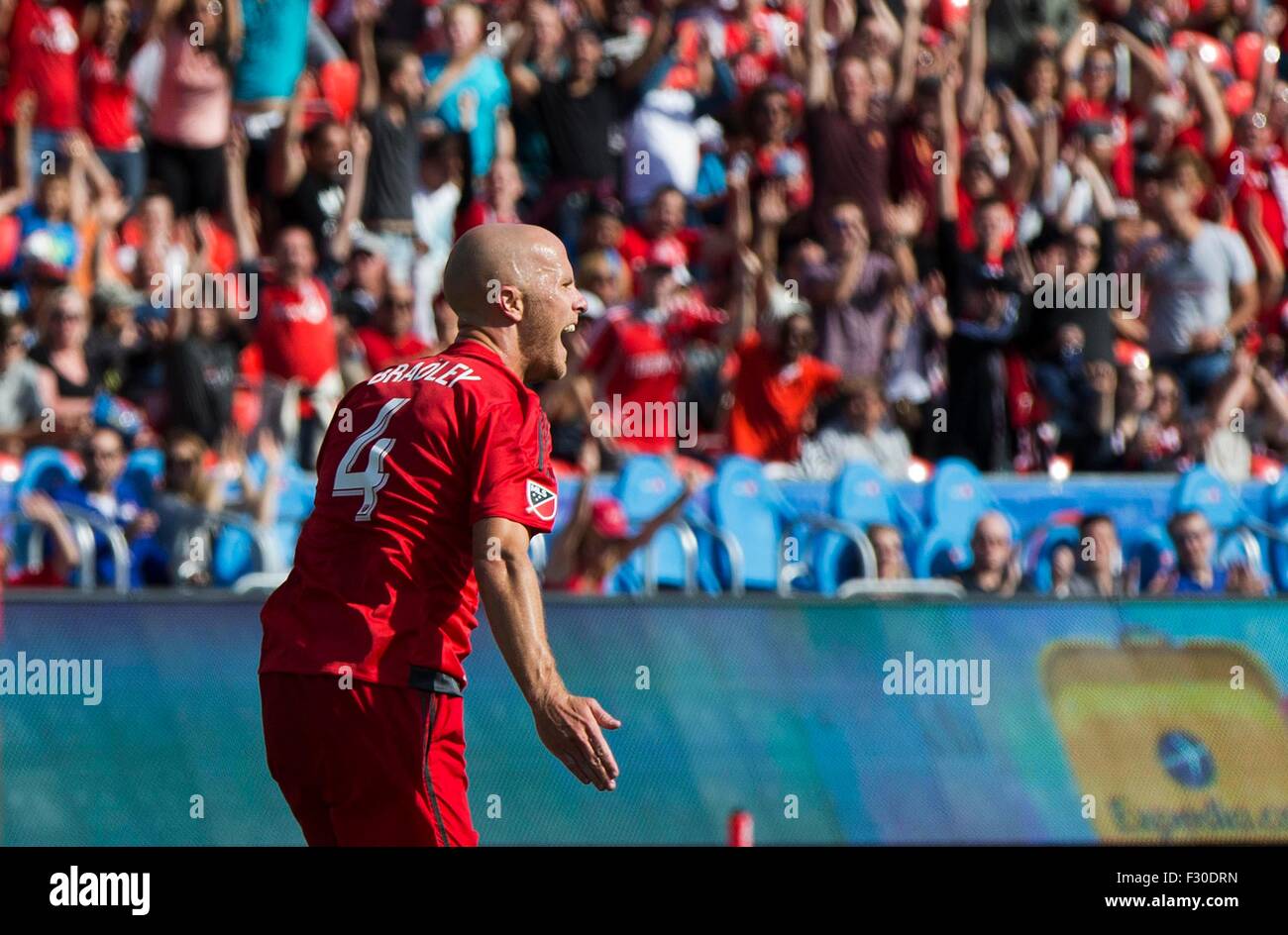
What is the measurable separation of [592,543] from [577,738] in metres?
5.14

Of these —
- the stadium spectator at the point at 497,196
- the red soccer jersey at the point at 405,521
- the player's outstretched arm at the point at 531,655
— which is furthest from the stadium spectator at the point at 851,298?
the player's outstretched arm at the point at 531,655

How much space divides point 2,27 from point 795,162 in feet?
15.4

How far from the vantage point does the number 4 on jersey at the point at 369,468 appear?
4324 mm

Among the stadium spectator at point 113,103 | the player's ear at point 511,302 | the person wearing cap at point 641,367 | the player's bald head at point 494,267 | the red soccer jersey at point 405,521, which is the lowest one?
the red soccer jersey at point 405,521

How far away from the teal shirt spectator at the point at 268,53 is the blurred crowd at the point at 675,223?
18 mm

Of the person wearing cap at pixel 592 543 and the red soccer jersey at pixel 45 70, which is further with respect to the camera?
the red soccer jersey at pixel 45 70

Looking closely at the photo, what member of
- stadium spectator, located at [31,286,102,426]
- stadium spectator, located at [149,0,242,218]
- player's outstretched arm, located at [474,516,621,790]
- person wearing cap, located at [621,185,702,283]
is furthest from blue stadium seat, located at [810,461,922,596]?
player's outstretched arm, located at [474,516,621,790]

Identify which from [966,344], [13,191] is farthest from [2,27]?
[966,344]

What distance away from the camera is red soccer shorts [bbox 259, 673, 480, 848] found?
169 inches

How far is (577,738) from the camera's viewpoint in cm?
400

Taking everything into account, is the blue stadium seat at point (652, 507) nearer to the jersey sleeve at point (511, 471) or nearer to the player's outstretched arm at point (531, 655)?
the jersey sleeve at point (511, 471)

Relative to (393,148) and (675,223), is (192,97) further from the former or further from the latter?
(675,223)

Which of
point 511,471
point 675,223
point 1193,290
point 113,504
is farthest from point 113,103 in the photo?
point 511,471
